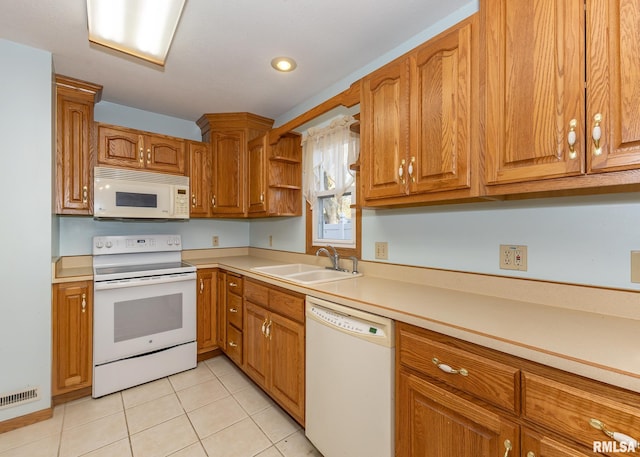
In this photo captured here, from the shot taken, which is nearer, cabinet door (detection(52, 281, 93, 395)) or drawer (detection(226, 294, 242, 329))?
cabinet door (detection(52, 281, 93, 395))

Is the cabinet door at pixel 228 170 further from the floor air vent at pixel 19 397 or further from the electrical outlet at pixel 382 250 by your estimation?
the floor air vent at pixel 19 397

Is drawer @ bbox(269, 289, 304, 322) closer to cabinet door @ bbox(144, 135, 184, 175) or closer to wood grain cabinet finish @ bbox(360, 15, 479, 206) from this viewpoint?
wood grain cabinet finish @ bbox(360, 15, 479, 206)

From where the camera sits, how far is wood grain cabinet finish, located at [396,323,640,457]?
0.71 metres

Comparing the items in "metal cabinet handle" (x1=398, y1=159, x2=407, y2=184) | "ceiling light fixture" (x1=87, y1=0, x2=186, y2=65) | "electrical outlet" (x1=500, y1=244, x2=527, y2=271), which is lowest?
"electrical outlet" (x1=500, y1=244, x2=527, y2=271)

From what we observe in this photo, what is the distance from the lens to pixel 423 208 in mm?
1715

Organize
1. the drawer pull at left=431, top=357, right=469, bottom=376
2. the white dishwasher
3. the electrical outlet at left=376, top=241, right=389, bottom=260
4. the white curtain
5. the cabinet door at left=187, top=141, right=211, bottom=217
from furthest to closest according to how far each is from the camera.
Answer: the cabinet door at left=187, top=141, right=211, bottom=217
the white curtain
the electrical outlet at left=376, top=241, right=389, bottom=260
the white dishwasher
the drawer pull at left=431, top=357, right=469, bottom=376

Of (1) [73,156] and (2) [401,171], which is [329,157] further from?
(1) [73,156]

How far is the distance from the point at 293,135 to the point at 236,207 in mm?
923

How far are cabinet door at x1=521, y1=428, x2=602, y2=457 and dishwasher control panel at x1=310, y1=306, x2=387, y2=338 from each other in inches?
20.3

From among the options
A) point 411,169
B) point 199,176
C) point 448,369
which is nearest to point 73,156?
point 199,176

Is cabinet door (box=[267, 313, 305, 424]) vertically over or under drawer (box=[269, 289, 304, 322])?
under

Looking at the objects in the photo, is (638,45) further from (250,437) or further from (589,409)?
(250,437)

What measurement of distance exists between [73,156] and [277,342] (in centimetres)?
210

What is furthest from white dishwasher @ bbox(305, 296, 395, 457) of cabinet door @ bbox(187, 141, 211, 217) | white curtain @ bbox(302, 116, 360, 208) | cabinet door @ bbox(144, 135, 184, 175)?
cabinet door @ bbox(144, 135, 184, 175)
